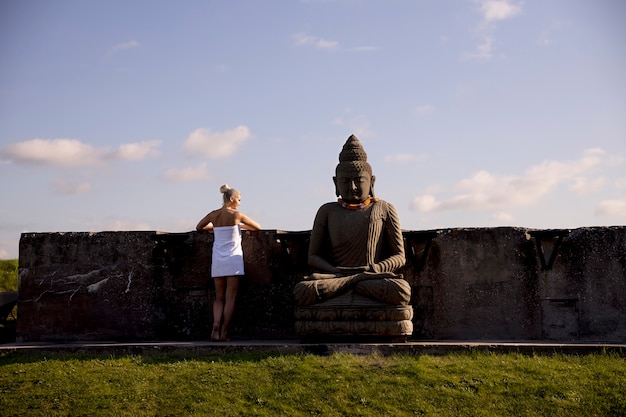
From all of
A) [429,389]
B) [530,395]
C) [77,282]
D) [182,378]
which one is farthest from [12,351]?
[530,395]

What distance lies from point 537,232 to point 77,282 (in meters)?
6.55

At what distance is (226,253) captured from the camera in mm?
11250

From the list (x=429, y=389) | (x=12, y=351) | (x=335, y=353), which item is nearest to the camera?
(x=429, y=389)

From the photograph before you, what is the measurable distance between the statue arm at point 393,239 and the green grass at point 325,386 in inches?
70.9

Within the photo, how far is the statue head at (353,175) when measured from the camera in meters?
11.4

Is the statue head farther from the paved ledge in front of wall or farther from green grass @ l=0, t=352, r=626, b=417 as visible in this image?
green grass @ l=0, t=352, r=626, b=417

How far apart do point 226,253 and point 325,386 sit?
3.15m

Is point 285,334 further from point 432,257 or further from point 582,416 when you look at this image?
point 582,416

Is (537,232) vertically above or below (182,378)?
above

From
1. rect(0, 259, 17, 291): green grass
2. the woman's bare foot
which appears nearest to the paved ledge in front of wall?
the woman's bare foot

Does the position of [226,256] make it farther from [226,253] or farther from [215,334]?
[215,334]

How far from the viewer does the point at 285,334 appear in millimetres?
11672

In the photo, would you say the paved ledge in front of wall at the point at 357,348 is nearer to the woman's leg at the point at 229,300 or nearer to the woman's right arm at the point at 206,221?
Answer: the woman's leg at the point at 229,300

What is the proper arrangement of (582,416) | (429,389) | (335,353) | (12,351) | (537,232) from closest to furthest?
(582,416) < (429,389) < (335,353) < (12,351) < (537,232)
